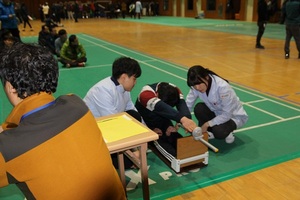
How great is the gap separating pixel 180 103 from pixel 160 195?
105 cm

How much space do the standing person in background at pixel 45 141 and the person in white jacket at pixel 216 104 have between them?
2.01 meters

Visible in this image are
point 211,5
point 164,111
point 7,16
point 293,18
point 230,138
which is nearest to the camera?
point 164,111

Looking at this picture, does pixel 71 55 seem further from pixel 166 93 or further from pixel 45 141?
pixel 45 141

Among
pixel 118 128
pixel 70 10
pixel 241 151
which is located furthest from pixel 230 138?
pixel 70 10

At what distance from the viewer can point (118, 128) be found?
7.26 feet

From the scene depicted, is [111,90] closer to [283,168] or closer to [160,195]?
[160,195]

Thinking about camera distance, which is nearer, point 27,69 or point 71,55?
point 27,69

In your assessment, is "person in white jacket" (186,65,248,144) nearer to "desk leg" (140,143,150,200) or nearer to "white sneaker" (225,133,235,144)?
"white sneaker" (225,133,235,144)

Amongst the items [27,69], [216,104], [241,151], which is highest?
[27,69]

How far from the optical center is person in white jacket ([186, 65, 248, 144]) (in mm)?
3166

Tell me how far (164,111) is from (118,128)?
0.83m

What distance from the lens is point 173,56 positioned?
8.94 metres

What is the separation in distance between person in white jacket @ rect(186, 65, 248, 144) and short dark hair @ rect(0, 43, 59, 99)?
2.04m

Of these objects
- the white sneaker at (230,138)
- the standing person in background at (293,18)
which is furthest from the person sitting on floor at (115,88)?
the standing person in background at (293,18)
